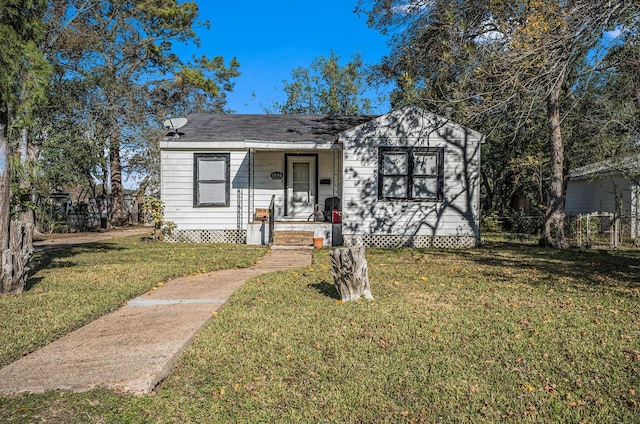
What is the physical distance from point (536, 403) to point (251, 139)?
11.1 m

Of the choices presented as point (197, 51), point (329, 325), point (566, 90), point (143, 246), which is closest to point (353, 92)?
point (197, 51)

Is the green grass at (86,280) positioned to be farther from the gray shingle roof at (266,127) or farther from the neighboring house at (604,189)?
the neighboring house at (604,189)

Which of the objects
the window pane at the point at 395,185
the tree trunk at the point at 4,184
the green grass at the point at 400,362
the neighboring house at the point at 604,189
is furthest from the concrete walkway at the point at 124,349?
the neighboring house at the point at 604,189

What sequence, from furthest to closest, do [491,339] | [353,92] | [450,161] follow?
[353,92] < [450,161] < [491,339]

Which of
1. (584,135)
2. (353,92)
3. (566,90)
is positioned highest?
(353,92)

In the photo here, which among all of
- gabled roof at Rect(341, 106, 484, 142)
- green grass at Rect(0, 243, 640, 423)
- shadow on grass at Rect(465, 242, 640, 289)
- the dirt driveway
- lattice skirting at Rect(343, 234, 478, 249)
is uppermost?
gabled roof at Rect(341, 106, 484, 142)

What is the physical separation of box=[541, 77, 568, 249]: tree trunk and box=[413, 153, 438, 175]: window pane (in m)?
3.39

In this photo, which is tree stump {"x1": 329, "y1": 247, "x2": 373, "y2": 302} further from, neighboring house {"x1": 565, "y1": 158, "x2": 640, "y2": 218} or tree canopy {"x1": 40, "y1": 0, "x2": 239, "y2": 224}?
tree canopy {"x1": 40, "y1": 0, "x2": 239, "y2": 224}

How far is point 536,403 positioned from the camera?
3.09 m

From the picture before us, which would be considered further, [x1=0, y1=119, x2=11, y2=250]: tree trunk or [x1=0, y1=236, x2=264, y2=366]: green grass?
[x1=0, y1=119, x2=11, y2=250]: tree trunk

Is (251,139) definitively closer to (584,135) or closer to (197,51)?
(584,135)

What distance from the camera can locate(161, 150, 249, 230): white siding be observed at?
43.3 ft

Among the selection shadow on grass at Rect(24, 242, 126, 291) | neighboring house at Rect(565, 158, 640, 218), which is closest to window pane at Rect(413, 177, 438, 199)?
neighboring house at Rect(565, 158, 640, 218)

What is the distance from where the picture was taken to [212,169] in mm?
13359
